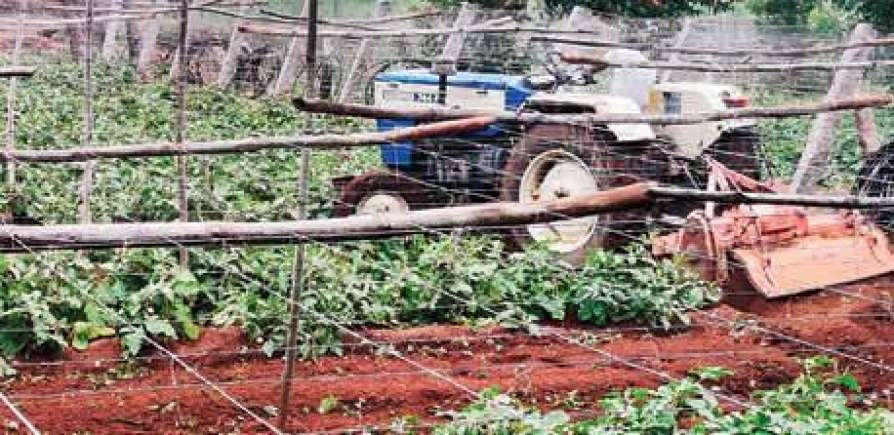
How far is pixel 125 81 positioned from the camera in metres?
14.8

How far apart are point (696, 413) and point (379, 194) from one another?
17.1 ft

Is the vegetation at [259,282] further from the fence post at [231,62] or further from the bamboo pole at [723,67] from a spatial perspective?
the fence post at [231,62]

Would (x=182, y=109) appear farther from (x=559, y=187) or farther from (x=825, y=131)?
(x=825, y=131)

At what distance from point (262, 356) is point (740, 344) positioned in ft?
7.45

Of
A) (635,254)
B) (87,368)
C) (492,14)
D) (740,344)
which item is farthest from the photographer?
(492,14)

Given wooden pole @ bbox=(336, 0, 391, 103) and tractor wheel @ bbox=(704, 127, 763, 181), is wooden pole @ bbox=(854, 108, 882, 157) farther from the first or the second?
wooden pole @ bbox=(336, 0, 391, 103)

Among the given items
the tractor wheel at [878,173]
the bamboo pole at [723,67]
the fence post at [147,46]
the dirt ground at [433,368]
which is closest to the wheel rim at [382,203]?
the bamboo pole at [723,67]

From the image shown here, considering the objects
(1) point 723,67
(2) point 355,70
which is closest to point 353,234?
(1) point 723,67

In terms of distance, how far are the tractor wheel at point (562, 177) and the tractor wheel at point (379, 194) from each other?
66 centimetres

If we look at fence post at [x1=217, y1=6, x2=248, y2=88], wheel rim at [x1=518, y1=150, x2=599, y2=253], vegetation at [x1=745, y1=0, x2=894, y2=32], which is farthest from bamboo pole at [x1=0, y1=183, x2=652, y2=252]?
fence post at [x1=217, y1=6, x2=248, y2=88]

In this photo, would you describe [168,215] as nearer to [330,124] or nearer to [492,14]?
[330,124]

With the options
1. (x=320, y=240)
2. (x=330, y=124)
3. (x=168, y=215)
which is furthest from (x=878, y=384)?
(x=330, y=124)

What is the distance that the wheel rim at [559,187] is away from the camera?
25.8 ft

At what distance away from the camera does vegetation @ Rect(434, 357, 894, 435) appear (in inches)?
124
